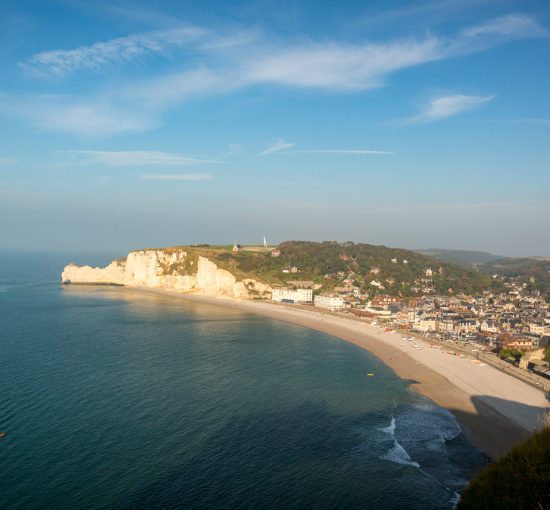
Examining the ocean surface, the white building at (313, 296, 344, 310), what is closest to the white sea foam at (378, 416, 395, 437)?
the ocean surface

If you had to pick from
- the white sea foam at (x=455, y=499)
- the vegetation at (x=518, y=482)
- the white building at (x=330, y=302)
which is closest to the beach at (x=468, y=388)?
the white sea foam at (x=455, y=499)

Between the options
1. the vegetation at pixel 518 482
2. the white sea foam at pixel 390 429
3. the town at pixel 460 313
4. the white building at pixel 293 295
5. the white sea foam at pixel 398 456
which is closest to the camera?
the vegetation at pixel 518 482

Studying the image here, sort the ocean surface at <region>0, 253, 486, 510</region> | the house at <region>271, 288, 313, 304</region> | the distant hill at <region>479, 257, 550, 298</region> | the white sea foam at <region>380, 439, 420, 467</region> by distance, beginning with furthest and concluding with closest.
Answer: the distant hill at <region>479, 257, 550, 298</region>, the house at <region>271, 288, 313, 304</region>, the white sea foam at <region>380, 439, 420, 467</region>, the ocean surface at <region>0, 253, 486, 510</region>

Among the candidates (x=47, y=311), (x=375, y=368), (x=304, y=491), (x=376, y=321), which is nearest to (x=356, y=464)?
(x=304, y=491)

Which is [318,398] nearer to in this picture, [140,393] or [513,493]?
[140,393]

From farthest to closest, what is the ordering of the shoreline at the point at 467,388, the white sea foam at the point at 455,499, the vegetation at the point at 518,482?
the shoreline at the point at 467,388 → the white sea foam at the point at 455,499 → the vegetation at the point at 518,482

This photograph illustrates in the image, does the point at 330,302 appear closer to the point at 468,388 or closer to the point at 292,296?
the point at 292,296

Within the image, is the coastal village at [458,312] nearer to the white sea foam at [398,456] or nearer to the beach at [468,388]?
the beach at [468,388]

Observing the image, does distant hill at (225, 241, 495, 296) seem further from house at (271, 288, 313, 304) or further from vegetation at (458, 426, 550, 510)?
vegetation at (458, 426, 550, 510)
